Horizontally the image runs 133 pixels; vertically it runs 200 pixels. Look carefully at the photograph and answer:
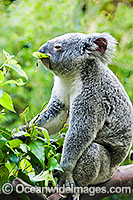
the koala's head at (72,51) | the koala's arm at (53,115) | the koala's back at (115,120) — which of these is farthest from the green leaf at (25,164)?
the koala's head at (72,51)

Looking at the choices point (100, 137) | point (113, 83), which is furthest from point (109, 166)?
point (113, 83)

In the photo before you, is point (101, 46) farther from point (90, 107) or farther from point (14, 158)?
point (14, 158)

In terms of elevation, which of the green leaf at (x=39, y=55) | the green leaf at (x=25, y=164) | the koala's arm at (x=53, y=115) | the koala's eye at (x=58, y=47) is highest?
the koala's eye at (x=58, y=47)

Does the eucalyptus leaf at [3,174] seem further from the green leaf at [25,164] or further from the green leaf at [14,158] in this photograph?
the green leaf at [25,164]

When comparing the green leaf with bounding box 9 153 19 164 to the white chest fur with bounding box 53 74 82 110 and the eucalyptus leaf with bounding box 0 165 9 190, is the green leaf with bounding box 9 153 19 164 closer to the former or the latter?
the eucalyptus leaf with bounding box 0 165 9 190

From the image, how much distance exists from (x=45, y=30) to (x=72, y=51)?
237 centimetres

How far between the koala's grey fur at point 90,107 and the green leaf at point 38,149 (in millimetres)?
210

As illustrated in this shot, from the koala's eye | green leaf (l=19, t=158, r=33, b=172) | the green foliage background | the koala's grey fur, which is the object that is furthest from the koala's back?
the green foliage background

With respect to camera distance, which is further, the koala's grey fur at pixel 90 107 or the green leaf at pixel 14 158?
the koala's grey fur at pixel 90 107

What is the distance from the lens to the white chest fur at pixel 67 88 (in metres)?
1.86

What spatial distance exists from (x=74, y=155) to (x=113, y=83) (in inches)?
19.4

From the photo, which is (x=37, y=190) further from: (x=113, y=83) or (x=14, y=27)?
(x=14, y=27)

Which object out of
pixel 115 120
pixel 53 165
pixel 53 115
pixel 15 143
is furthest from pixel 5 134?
pixel 115 120

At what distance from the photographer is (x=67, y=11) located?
4371 mm
